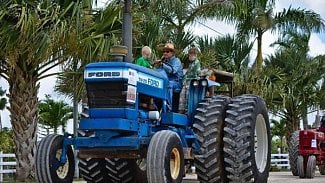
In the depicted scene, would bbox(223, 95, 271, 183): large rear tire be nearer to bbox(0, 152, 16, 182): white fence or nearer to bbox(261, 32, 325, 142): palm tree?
bbox(0, 152, 16, 182): white fence

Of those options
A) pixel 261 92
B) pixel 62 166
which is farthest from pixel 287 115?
pixel 62 166

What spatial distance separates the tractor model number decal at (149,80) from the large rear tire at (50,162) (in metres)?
1.33

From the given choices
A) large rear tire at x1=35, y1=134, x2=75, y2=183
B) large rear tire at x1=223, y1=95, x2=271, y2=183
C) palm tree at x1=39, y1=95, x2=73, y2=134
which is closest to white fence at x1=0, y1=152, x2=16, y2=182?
large rear tire at x1=35, y1=134, x2=75, y2=183

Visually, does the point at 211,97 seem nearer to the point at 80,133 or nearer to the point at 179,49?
the point at 80,133

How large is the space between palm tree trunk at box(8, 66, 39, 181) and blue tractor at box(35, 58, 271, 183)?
470cm

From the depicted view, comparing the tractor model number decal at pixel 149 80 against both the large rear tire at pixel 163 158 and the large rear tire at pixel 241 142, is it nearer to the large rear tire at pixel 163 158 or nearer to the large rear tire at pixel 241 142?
the large rear tire at pixel 163 158

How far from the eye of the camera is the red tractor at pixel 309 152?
53.6 feet

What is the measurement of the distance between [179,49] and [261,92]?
4883 mm

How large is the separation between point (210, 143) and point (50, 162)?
2244 mm

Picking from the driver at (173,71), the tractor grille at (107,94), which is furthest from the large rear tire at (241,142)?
the tractor grille at (107,94)

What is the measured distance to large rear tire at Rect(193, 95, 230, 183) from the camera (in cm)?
860

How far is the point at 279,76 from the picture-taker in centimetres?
2412

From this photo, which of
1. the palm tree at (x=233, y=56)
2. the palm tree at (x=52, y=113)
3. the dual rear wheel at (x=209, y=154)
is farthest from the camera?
the palm tree at (x=52, y=113)

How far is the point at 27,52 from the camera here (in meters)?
13.0
